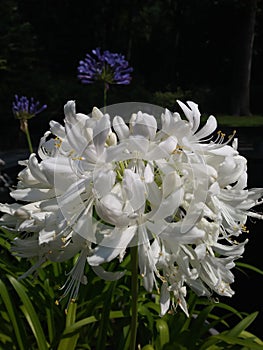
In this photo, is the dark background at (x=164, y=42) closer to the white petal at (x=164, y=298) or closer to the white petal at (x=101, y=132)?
the white petal at (x=164, y=298)

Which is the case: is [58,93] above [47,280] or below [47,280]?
below

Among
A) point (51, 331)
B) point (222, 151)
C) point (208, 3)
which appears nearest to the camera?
point (222, 151)

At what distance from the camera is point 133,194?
1088 mm

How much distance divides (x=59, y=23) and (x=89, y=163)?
22129 mm

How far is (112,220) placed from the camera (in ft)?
3.51

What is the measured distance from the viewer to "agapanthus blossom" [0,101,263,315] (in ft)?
3.60

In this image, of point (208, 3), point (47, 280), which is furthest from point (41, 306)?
point (208, 3)

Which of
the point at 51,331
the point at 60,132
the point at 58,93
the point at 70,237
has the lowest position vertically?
the point at 58,93

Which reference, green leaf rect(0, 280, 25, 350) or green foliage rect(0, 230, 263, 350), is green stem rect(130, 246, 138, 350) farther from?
green leaf rect(0, 280, 25, 350)

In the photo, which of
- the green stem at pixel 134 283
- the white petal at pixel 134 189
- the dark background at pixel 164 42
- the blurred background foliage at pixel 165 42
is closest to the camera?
the white petal at pixel 134 189

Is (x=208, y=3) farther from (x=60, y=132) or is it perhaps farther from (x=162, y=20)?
(x=60, y=132)

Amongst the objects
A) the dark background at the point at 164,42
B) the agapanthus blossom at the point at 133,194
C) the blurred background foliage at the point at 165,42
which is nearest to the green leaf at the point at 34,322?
the agapanthus blossom at the point at 133,194

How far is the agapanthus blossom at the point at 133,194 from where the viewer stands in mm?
1099

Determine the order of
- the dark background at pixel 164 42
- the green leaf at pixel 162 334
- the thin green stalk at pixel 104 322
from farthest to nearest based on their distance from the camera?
the dark background at pixel 164 42 → the green leaf at pixel 162 334 → the thin green stalk at pixel 104 322
